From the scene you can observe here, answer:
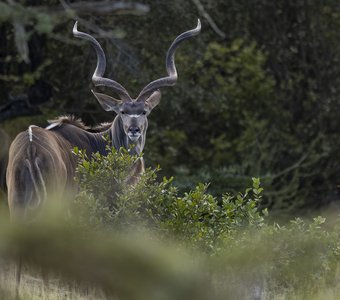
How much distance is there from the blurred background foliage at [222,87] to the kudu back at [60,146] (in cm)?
222

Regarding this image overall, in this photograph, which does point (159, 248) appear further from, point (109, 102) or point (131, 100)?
point (109, 102)

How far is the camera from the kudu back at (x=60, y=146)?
750 centimetres

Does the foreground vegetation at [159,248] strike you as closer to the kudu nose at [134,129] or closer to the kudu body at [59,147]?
the kudu body at [59,147]

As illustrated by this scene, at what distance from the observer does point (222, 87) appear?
13805 millimetres

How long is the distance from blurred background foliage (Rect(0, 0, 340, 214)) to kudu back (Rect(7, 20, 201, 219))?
2223mm

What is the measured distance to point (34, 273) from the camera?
3113 millimetres

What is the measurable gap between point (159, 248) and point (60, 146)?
209 inches

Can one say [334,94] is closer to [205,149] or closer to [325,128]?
[325,128]

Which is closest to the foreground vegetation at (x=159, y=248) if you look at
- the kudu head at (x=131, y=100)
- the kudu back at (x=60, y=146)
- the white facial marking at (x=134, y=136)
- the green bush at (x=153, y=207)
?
the green bush at (x=153, y=207)

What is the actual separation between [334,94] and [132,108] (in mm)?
5196

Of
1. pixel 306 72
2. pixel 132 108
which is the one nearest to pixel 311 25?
pixel 306 72

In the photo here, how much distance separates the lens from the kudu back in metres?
7.50

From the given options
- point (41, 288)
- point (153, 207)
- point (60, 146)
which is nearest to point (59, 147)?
point (60, 146)

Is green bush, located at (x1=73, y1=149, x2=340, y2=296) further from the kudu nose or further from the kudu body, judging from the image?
the kudu nose
